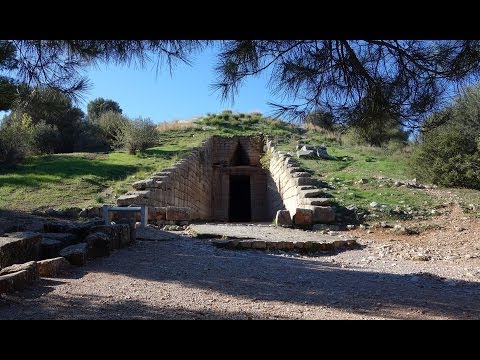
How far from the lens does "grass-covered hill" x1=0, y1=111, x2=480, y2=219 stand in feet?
36.3

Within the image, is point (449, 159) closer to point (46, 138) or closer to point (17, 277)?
point (17, 277)

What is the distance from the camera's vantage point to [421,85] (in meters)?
5.03

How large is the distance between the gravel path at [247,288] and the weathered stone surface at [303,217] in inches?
100

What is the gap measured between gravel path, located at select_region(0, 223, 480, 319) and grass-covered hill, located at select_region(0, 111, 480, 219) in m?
1.98

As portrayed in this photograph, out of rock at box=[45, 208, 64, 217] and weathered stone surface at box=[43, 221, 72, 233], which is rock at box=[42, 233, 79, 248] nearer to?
weathered stone surface at box=[43, 221, 72, 233]

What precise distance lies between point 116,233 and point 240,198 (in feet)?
48.2

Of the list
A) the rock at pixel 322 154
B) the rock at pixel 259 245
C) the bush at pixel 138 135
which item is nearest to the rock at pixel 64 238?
the rock at pixel 259 245

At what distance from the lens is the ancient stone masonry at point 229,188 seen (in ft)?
34.8

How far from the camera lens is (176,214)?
34.6 feet

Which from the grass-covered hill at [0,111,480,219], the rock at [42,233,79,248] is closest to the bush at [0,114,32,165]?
the grass-covered hill at [0,111,480,219]

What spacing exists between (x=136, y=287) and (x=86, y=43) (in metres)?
2.56

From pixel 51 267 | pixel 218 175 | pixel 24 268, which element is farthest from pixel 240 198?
pixel 24 268
